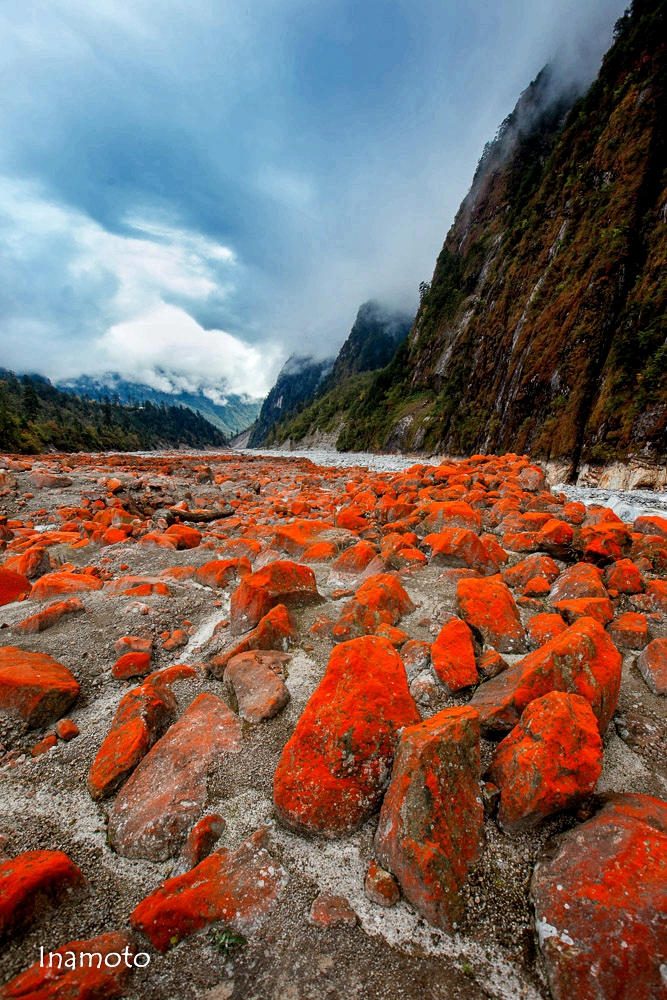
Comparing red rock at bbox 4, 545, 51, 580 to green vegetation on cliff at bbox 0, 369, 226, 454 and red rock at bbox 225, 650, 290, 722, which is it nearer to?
red rock at bbox 225, 650, 290, 722

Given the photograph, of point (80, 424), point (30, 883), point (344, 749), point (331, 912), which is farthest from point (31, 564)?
point (80, 424)

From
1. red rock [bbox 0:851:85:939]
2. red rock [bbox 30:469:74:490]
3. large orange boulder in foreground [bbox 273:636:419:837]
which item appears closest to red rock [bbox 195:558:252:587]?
large orange boulder in foreground [bbox 273:636:419:837]

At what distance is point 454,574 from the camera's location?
18.9 feet

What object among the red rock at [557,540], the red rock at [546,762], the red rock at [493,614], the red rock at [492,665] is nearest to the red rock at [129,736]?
the red rock at [546,762]

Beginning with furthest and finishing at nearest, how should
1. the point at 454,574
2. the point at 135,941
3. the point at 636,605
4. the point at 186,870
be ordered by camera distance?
the point at 454,574, the point at 636,605, the point at 186,870, the point at 135,941

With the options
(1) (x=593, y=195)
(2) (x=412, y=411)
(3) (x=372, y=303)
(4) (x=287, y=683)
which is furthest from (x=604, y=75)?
(3) (x=372, y=303)

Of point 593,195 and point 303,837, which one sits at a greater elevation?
point 593,195

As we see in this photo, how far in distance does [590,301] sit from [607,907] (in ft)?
87.4

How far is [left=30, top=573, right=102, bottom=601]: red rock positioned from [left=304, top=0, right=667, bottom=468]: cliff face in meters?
18.6

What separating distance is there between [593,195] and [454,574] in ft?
102

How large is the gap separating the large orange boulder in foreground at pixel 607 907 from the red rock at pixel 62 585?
637cm

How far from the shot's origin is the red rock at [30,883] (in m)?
1.93

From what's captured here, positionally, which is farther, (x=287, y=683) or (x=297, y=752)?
(x=287, y=683)

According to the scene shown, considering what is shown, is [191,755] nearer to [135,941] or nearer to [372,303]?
[135,941]
